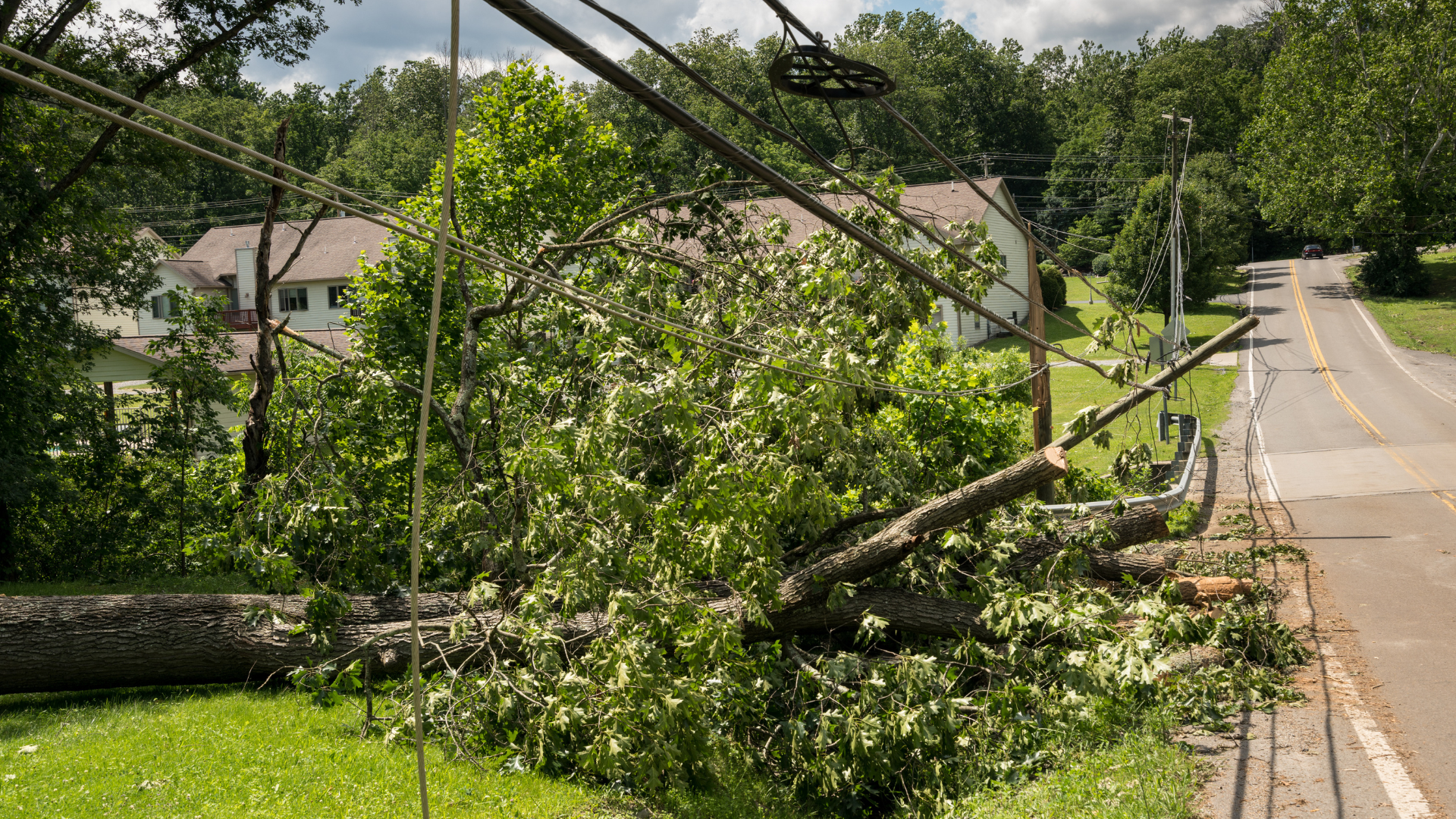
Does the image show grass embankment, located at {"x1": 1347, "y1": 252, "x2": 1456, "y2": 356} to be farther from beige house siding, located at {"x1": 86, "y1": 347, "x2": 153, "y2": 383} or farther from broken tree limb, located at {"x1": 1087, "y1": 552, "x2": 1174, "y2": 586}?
beige house siding, located at {"x1": 86, "y1": 347, "x2": 153, "y2": 383}

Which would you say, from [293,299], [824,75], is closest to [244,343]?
[293,299]

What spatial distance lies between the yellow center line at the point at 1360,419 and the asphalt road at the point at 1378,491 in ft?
0.13

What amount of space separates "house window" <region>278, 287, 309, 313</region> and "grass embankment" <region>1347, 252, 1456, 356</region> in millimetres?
42044

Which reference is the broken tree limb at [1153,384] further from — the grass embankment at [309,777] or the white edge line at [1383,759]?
the white edge line at [1383,759]

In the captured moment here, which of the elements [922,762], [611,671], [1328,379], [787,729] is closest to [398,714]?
[611,671]

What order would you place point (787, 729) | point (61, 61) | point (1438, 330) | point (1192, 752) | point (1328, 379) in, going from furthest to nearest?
point (1438, 330) < point (1328, 379) < point (61, 61) < point (787, 729) < point (1192, 752)

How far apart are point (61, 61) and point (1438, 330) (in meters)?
40.8

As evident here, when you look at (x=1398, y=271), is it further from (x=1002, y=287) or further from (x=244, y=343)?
(x=244, y=343)

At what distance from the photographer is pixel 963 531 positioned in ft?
26.8

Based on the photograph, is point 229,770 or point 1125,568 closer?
point 229,770

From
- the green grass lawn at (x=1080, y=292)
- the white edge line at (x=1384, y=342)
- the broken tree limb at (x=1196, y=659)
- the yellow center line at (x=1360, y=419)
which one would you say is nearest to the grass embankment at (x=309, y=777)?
the broken tree limb at (x=1196, y=659)

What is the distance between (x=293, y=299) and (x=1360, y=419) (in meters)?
37.7

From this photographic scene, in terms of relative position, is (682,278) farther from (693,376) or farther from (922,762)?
(922,762)

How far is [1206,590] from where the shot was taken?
9.12m
